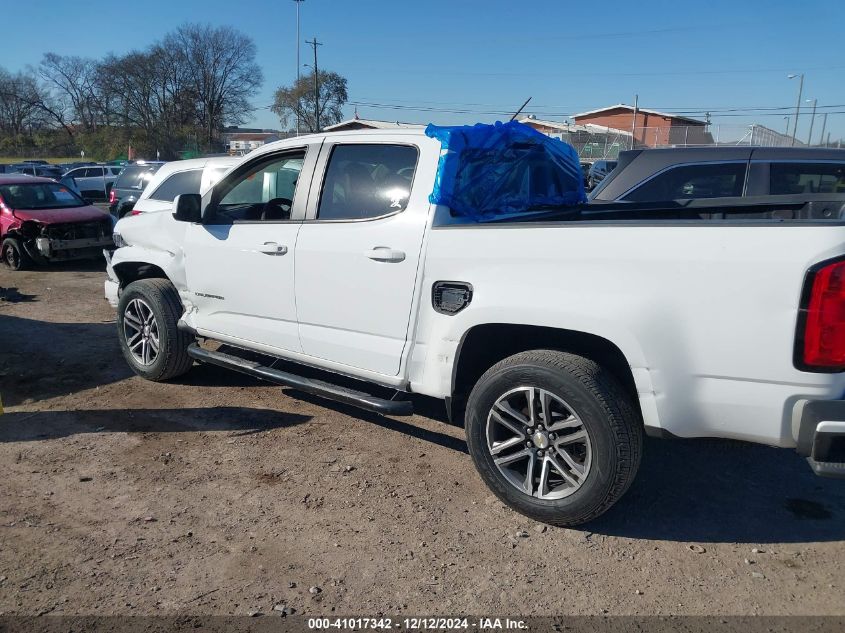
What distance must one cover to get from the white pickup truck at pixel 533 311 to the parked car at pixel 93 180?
2587cm

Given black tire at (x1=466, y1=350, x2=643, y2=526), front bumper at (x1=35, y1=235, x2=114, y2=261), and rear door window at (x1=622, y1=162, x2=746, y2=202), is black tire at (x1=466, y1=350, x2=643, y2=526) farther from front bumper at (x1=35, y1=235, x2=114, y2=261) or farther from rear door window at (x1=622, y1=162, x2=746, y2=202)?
front bumper at (x1=35, y1=235, x2=114, y2=261)

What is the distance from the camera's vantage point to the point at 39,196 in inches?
480

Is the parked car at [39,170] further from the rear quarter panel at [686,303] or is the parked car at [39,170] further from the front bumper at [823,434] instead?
the front bumper at [823,434]

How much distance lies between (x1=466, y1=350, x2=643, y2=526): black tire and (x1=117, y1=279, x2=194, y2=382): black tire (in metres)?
2.89

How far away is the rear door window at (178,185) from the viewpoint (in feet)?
29.3

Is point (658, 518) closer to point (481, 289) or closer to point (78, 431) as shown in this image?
point (481, 289)

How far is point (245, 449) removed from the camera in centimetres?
438

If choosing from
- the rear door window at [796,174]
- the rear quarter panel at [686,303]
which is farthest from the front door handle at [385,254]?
the rear door window at [796,174]

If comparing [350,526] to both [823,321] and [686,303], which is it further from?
[823,321]

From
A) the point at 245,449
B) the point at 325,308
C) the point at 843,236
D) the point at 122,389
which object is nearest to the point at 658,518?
the point at 843,236

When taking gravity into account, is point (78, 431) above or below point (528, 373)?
below

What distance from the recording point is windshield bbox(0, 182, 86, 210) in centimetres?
1191

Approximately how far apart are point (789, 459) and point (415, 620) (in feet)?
9.27

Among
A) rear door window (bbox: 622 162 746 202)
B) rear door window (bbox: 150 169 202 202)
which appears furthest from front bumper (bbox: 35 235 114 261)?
rear door window (bbox: 622 162 746 202)
